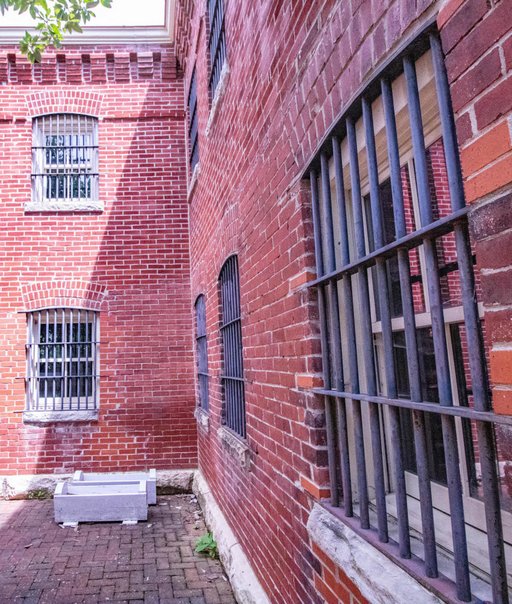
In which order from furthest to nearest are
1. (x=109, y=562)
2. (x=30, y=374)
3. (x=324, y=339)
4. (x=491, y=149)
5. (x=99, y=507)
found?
(x=30, y=374)
(x=99, y=507)
(x=109, y=562)
(x=324, y=339)
(x=491, y=149)

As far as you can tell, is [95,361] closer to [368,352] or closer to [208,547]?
[208,547]

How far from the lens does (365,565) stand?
172cm

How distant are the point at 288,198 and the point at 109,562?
4.10 metres

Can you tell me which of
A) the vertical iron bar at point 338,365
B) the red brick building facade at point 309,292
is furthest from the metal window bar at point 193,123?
the vertical iron bar at point 338,365

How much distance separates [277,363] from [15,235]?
6343mm

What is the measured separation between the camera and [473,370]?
1.27 metres

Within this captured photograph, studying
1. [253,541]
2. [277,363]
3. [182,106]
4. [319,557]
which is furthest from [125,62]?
[319,557]

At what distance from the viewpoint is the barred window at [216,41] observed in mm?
4843

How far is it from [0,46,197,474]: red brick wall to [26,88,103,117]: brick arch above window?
2cm

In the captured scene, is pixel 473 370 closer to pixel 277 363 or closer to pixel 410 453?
pixel 410 453

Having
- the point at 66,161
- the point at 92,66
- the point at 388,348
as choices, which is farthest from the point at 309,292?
the point at 92,66

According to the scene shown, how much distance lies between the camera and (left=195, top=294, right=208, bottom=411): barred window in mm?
6504

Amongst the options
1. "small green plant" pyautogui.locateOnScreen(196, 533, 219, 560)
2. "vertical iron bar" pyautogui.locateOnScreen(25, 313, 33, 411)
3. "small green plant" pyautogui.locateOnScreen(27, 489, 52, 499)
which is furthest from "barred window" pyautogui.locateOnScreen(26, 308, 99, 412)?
"small green plant" pyautogui.locateOnScreen(196, 533, 219, 560)

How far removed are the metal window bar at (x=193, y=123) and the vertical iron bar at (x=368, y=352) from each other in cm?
546
